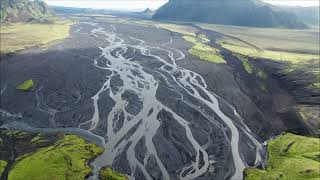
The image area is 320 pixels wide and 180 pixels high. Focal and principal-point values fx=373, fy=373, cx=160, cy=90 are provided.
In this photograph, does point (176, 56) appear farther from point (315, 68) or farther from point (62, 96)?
point (62, 96)

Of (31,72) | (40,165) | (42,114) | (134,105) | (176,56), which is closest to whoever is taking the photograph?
(40,165)

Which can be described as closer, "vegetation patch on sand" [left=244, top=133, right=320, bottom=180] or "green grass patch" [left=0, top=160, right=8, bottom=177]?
"green grass patch" [left=0, top=160, right=8, bottom=177]

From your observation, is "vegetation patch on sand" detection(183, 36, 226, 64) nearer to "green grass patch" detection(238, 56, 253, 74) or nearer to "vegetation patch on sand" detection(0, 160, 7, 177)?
"green grass patch" detection(238, 56, 253, 74)

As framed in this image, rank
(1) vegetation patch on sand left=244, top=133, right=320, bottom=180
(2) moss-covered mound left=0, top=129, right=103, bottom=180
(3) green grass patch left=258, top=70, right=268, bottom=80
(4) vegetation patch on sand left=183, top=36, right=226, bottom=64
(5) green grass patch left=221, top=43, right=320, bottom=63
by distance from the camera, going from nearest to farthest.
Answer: (2) moss-covered mound left=0, top=129, right=103, bottom=180, (1) vegetation patch on sand left=244, top=133, right=320, bottom=180, (3) green grass patch left=258, top=70, right=268, bottom=80, (4) vegetation patch on sand left=183, top=36, right=226, bottom=64, (5) green grass patch left=221, top=43, right=320, bottom=63

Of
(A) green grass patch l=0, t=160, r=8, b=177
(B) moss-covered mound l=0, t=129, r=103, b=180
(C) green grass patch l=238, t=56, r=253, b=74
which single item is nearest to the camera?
(B) moss-covered mound l=0, t=129, r=103, b=180

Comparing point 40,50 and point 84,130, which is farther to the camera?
point 40,50

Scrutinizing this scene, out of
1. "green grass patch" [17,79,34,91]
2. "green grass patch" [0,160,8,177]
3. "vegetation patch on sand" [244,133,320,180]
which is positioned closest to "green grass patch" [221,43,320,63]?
"vegetation patch on sand" [244,133,320,180]

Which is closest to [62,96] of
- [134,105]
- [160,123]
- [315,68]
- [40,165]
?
[134,105]
